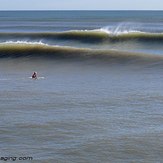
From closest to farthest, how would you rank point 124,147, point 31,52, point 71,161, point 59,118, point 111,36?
point 71,161 → point 124,147 → point 59,118 → point 31,52 → point 111,36

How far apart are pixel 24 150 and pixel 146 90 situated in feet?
25.2

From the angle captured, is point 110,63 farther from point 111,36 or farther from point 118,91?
point 111,36

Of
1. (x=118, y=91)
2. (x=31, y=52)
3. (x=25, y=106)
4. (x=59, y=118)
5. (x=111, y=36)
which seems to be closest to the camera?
(x=59, y=118)

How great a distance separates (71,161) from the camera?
10.2 metres

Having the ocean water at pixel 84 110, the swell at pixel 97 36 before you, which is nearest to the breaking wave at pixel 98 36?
the swell at pixel 97 36

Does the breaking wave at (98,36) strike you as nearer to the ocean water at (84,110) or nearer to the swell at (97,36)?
the swell at (97,36)

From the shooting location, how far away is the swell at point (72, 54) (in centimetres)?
2758

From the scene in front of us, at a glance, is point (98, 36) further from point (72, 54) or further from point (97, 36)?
point (72, 54)

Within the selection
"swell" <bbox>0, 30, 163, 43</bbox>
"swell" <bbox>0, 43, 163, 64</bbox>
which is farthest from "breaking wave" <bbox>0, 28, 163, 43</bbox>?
"swell" <bbox>0, 43, 163, 64</bbox>

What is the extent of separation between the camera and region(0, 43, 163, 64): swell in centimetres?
2758

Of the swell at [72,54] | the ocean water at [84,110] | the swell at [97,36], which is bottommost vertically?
the ocean water at [84,110]

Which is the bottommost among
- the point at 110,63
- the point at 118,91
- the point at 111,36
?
the point at 118,91

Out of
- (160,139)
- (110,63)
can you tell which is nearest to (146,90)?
(160,139)

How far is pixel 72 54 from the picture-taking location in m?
30.9
